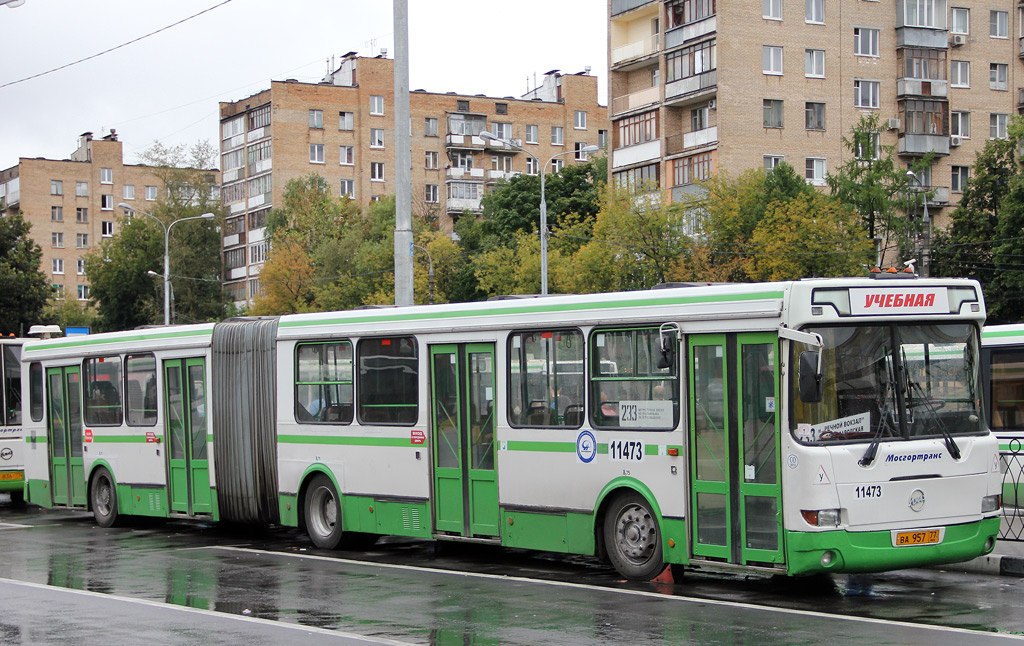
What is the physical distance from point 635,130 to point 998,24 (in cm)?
1943

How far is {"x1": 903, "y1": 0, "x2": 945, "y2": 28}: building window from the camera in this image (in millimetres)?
62219

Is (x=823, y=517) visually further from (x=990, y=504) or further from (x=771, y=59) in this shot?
(x=771, y=59)

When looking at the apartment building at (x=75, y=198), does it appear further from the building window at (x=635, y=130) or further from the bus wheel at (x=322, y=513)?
the bus wheel at (x=322, y=513)

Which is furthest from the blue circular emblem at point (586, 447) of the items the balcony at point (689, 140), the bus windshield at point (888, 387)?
the balcony at point (689, 140)

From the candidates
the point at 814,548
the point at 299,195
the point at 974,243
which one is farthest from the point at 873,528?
the point at 299,195

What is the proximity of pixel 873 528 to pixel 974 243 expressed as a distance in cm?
4930

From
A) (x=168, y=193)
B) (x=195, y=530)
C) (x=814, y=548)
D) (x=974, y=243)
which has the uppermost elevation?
(x=168, y=193)

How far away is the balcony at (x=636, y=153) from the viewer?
6144 centimetres

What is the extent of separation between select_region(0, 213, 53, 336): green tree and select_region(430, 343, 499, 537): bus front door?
36912 mm

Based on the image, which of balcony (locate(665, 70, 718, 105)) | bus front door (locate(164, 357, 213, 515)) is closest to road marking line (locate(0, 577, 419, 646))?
bus front door (locate(164, 357, 213, 515))

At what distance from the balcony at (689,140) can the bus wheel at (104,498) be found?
1661 inches

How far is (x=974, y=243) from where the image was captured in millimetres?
57000

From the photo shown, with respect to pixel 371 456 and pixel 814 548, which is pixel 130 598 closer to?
pixel 371 456

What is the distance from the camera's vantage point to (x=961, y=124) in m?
65.0
